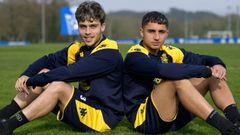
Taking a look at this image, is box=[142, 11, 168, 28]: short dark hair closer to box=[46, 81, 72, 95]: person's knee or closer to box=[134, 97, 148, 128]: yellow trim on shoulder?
box=[134, 97, 148, 128]: yellow trim on shoulder

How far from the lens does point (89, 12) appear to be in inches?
176

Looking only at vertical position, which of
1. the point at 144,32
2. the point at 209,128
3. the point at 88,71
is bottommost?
the point at 209,128

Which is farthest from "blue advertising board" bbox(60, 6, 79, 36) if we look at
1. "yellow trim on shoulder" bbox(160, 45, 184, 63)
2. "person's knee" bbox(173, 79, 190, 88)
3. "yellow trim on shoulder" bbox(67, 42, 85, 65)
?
"person's knee" bbox(173, 79, 190, 88)

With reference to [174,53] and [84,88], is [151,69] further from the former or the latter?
[84,88]

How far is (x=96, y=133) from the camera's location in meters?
4.58

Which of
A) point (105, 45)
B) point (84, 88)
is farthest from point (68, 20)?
point (105, 45)

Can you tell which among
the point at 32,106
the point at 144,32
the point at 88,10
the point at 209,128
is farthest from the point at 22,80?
the point at 209,128

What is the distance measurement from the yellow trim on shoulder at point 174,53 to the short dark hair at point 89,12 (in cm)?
74

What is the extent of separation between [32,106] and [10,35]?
286 ft

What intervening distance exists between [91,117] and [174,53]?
43.5 inches

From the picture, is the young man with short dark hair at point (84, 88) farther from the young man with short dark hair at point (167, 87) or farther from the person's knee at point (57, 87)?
the young man with short dark hair at point (167, 87)

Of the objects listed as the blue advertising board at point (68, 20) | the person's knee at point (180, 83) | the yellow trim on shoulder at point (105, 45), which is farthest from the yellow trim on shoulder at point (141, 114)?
the blue advertising board at point (68, 20)

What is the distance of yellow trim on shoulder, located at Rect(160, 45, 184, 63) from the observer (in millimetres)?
4707

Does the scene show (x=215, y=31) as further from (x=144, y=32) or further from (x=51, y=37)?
(x=144, y=32)
